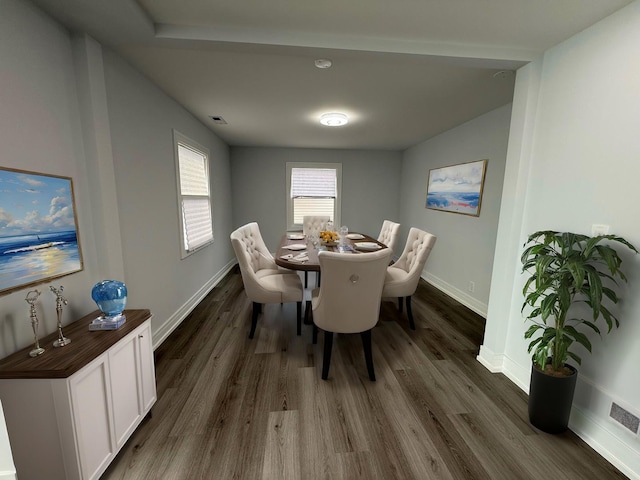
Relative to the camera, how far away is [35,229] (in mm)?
1299

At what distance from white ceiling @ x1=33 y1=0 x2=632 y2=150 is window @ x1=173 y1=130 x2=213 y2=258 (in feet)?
1.86

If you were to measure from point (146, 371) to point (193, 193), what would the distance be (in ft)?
7.58

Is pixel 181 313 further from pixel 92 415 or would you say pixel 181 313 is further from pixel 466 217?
pixel 466 217

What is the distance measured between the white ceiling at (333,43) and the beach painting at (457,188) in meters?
0.81

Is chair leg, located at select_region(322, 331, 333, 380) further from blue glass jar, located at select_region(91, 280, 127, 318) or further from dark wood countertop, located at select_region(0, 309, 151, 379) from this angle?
blue glass jar, located at select_region(91, 280, 127, 318)

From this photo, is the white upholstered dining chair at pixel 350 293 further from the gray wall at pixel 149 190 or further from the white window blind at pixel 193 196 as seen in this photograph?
the white window blind at pixel 193 196

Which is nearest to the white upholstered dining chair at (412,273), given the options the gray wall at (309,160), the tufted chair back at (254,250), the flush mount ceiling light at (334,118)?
the tufted chair back at (254,250)

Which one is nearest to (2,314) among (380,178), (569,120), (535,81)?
(569,120)

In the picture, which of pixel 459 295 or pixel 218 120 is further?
pixel 459 295

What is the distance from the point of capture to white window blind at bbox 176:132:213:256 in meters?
3.02

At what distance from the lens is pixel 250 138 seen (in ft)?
14.6

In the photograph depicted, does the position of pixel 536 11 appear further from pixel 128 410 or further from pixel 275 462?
pixel 128 410

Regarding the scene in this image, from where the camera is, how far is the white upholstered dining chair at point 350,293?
1.77 m

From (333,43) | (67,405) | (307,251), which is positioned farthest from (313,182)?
(67,405)
